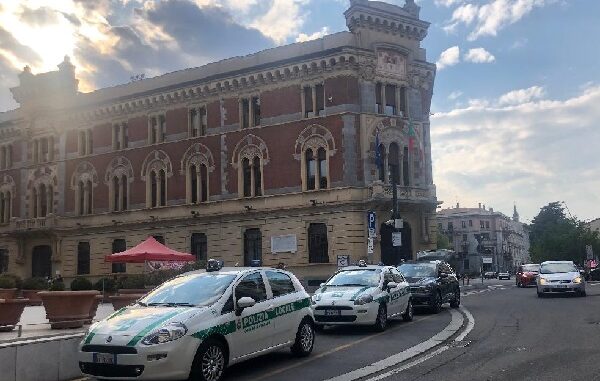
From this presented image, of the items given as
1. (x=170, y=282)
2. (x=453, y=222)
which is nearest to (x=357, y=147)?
(x=170, y=282)

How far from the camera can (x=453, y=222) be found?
129 metres

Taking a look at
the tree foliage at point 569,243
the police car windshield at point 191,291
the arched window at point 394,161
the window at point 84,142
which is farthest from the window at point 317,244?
the tree foliage at point 569,243

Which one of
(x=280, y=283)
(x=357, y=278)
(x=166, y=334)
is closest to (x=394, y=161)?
(x=357, y=278)

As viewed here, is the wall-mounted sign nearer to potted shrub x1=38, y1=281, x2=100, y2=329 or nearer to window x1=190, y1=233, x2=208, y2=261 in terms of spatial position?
window x1=190, y1=233, x2=208, y2=261

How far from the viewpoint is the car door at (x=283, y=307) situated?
10.2m

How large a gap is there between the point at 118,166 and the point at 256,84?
12827 millimetres

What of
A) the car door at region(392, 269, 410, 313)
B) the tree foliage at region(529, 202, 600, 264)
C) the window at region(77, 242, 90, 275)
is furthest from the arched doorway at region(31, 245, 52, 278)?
the tree foliage at region(529, 202, 600, 264)

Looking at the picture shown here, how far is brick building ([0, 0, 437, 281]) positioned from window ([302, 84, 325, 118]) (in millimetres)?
88

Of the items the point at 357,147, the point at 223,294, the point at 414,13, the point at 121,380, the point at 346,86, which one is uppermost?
the point at 414,13

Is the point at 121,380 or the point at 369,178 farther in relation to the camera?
the point at 369,178

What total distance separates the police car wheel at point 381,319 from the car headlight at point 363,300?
0.52m

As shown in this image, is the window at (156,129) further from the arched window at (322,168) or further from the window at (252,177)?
the arched window at (322,168)

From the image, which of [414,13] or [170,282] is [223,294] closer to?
[170,282]

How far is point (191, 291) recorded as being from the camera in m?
9.41
